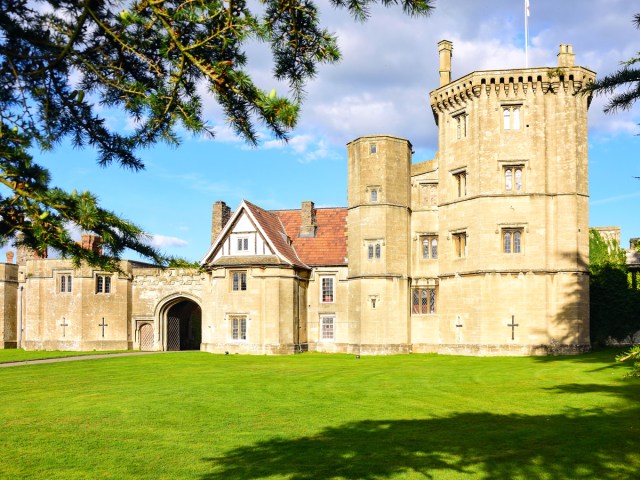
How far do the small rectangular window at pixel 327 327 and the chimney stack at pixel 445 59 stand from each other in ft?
57.0

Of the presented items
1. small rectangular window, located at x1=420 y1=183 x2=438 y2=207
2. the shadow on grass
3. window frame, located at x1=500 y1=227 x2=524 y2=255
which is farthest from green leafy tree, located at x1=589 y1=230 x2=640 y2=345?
the shadow on grass

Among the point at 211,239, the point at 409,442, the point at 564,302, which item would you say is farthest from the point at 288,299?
the point at 409,442

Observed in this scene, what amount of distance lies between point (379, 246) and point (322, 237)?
614 centimetres

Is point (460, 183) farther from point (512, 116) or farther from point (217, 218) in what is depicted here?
point (217, 218)

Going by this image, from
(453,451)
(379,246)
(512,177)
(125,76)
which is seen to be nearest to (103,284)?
(379,246)

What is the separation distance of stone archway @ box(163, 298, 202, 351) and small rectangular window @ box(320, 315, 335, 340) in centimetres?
1185

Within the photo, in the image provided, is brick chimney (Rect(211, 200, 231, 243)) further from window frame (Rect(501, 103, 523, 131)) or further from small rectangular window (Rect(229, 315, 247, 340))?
window frame (Rect(501, 103, 523, 131))

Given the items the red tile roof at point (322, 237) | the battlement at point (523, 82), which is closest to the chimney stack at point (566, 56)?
the battlement at point (523, 82)

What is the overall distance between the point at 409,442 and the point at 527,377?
1307 centimetres

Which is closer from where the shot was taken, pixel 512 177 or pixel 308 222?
pixel 512 177

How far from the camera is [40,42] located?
5566mm

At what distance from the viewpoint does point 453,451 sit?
13.0 m

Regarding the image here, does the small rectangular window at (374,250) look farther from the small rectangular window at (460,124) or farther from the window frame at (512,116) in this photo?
the window frame at (512,116)

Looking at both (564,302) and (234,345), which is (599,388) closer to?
(564,302)
